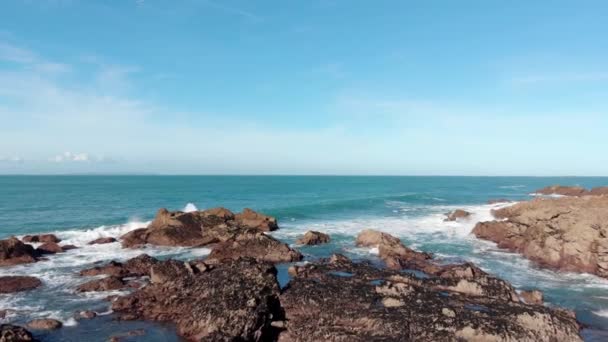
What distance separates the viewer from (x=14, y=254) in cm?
3167


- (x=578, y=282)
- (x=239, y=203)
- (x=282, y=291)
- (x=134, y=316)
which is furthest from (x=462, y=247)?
(x=239, y=203)

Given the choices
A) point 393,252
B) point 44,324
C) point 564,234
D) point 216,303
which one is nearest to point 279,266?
point 393,252

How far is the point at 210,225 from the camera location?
136 feet

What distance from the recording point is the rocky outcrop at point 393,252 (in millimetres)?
31220

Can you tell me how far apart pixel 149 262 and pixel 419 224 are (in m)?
37.8

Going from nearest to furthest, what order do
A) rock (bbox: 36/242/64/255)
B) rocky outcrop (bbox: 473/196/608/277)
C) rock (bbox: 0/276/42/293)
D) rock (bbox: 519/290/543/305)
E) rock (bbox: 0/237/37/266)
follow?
rock (bbox: 519/290/543/305), rock (bbox: 0/276/42/293), rocky outcrop (bbox: 473/196/608/277), rock (bbox: 0/237/37/266), rock (bbox: 36/242/64/255)

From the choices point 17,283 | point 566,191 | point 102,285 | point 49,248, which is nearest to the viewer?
point 102,285

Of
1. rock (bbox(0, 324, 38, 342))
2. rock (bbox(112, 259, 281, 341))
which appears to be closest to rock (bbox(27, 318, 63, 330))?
rock (bbox(0, 324, 38, 342))

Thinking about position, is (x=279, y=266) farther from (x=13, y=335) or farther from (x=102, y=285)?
(x=13, y=335)

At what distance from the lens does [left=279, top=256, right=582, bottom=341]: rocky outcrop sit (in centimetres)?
1722

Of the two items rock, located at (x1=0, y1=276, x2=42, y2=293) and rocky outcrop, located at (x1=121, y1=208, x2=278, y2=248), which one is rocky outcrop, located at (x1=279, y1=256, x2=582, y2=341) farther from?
rocky outcrop, located at (x1=121, y1=208, x2=278, y2=248)

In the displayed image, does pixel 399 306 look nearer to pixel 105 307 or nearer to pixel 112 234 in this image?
pixel 105 307

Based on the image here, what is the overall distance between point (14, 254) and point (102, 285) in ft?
40.9

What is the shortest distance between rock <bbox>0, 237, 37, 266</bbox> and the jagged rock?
700cm
